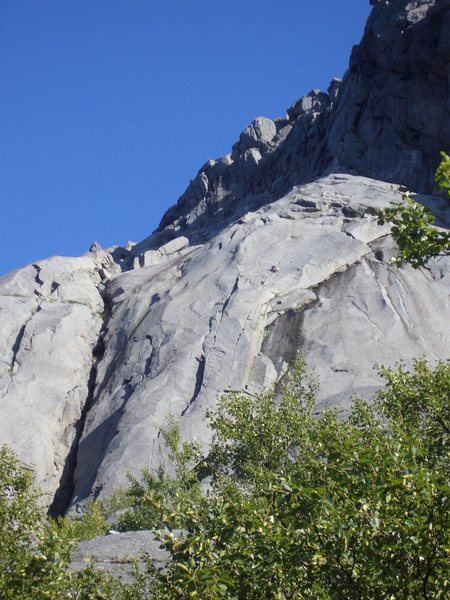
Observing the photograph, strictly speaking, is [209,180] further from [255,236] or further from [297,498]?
[297,498]

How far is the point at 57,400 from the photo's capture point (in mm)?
61438

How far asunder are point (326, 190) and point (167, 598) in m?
66.2

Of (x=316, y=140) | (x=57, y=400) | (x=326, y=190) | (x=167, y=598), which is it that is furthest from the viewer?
(x=316, y=140)

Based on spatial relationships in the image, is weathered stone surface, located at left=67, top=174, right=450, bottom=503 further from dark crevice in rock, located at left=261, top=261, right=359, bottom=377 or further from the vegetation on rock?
the vegetation on rock

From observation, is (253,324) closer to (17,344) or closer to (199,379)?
(199,379)

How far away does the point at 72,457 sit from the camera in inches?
2336

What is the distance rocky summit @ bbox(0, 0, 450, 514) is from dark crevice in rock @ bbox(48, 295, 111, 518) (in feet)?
0.33

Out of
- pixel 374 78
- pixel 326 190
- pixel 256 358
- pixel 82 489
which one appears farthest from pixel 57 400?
pixel 374 78

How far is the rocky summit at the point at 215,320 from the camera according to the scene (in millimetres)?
56656

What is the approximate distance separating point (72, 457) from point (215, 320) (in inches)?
535

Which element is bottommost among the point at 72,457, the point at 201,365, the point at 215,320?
the point at 72,457

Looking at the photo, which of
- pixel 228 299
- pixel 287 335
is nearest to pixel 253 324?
pixel 287 335

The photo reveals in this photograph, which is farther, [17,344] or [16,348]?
[17,344]

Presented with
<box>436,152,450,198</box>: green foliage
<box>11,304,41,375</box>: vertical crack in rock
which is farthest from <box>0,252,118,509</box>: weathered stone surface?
<box>436,152,450,198</box>: green foliage
